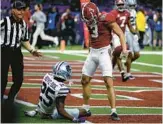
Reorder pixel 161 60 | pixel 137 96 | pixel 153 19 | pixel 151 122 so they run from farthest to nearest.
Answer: pixel 153 19 < pixel 161 60 < pixel 137 96 < pixel 151 122

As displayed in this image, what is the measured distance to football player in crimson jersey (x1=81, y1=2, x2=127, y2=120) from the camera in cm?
775

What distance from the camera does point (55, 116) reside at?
734 cm

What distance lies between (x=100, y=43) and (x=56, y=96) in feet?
4.39

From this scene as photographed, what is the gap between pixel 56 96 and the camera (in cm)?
696

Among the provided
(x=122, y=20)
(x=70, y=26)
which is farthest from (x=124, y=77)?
(x=70, y=26)

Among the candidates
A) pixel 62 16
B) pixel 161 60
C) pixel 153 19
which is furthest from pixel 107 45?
pixel 153 19

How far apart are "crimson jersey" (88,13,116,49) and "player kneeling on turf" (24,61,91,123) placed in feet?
2.98

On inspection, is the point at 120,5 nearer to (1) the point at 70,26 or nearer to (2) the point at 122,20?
(2) the point at 122,20

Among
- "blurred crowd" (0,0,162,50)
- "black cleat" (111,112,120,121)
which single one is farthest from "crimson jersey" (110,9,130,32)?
"blurred crowd" (0,0,162,50)

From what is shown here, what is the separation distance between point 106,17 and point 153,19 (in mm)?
24950

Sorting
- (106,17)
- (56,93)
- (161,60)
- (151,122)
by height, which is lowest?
(161,60)

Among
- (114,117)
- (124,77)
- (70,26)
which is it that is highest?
(114,117)

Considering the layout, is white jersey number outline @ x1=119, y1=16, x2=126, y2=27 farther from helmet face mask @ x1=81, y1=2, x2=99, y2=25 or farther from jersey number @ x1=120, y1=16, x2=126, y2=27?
helmet face mask @ x1=81, y1=2, x2=99, y2=25

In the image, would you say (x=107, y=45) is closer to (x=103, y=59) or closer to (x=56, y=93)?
(x=103, y=59)
